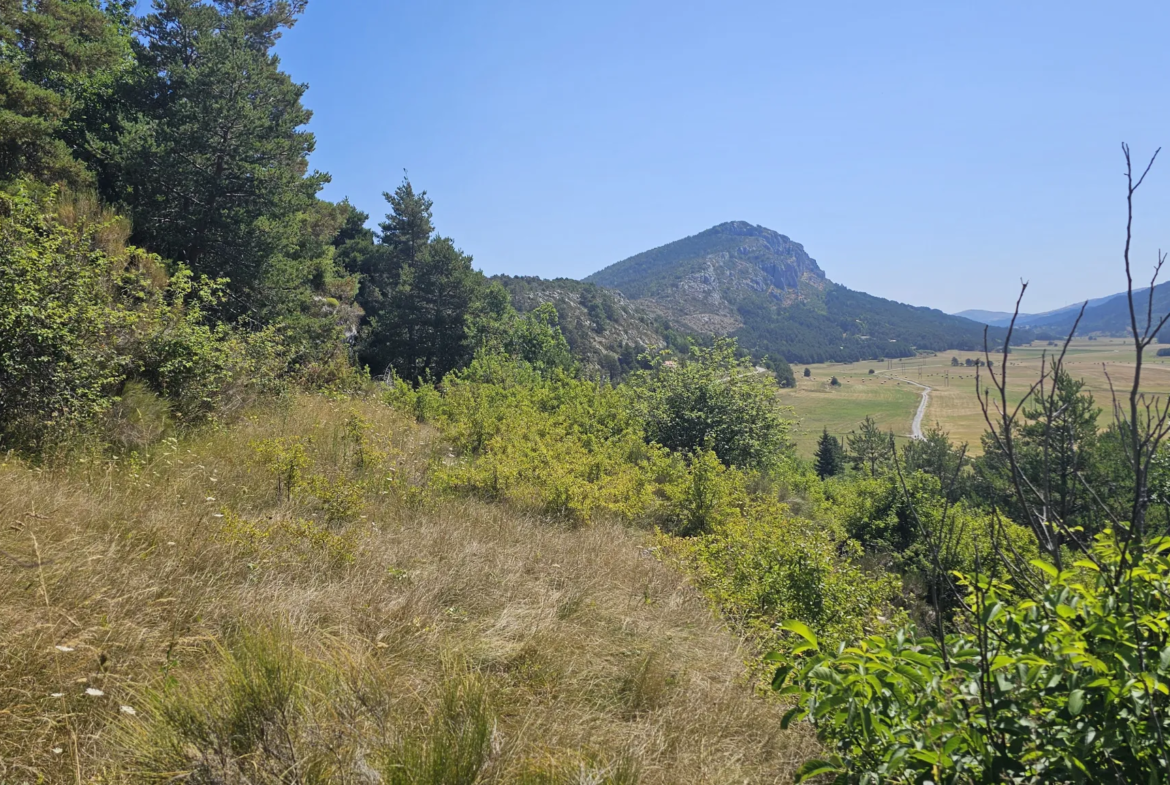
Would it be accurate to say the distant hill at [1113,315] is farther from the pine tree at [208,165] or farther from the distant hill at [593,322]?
the distant hill at [593,322]

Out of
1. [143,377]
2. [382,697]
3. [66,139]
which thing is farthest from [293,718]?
[66,139]

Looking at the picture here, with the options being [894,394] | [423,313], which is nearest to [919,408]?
[894,394]

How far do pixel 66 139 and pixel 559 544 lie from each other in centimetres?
1629

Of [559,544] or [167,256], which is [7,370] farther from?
[167,256]

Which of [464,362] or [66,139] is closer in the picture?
[66,139]

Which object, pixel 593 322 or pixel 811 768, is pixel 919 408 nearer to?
pixel 593 322

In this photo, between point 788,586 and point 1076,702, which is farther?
point 788,586

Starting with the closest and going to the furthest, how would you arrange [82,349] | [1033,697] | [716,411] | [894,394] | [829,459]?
[1033,697] → [82,349] → [716,411] → [829,459] → [894,394]

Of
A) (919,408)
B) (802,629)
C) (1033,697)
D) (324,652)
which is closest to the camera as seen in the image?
(1033,697)

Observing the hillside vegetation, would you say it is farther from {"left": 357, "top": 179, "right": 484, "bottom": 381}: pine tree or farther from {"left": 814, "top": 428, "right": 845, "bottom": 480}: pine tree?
{"left": 814, "top": 428, "right": 845, "bottom": 480}: pine tree

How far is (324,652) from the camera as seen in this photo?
2.61 metres

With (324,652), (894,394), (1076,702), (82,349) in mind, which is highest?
(82,349)

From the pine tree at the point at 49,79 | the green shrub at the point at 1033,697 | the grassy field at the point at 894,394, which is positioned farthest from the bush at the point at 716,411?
the grassy field at the point at 894,394

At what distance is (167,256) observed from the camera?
12500mm
